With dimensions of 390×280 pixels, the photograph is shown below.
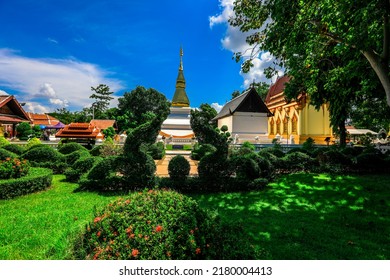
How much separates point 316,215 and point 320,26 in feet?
16.8

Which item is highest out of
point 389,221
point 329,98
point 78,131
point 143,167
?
point 329,98

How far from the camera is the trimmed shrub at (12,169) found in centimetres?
728

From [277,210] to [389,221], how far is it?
240cm

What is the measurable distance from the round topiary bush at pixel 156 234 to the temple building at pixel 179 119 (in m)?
18.1

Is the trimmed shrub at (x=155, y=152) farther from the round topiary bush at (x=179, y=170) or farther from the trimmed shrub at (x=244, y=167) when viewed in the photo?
the trimmed shrub at (x=244, y=167)

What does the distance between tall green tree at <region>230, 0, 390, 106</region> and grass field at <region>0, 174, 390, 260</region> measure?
10.2 feet

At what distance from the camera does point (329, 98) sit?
16.3 meters

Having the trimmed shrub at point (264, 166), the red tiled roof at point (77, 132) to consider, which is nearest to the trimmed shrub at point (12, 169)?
the trimmed shrub at point (264, 166)

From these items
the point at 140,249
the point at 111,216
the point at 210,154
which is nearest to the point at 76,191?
the point at 210,154

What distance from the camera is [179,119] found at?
28828 mm

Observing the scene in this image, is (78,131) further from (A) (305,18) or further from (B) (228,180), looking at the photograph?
(A) (305,18)

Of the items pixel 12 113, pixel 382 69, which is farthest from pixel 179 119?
pixel 382 69

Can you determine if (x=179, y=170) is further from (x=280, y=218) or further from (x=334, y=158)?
(x=334, y=158)
